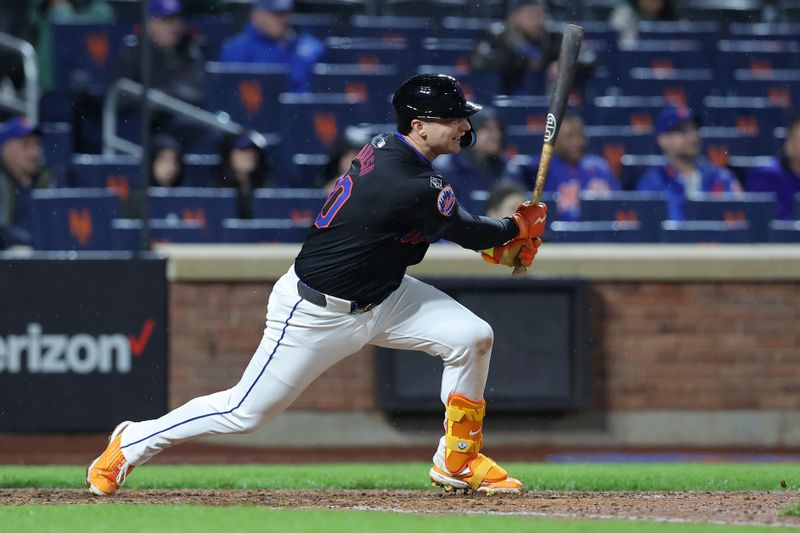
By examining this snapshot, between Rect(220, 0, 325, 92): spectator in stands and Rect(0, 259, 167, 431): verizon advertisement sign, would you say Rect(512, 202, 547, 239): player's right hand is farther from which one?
Rect(220, 0, 325, 92): spectator in stands

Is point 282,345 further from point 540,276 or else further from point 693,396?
point 693,396

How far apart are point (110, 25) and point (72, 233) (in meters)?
2.55

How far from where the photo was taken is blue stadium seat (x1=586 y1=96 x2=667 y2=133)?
11383 mm

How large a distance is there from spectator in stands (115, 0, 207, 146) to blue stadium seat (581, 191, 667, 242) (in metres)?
2.99

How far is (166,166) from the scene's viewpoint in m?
9.80

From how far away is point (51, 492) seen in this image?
629 centimetres

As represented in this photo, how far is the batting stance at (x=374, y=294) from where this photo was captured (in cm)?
560

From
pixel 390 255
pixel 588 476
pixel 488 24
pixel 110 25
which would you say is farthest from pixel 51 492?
pixel 488 24

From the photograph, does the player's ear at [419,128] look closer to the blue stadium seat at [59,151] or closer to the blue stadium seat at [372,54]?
the blue stadium seat at [59,151]

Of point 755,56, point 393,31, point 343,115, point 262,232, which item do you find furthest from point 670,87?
point 262,232

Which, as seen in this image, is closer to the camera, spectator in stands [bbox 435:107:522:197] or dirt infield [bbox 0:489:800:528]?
dirt infield [bbox 0:489:800:528]

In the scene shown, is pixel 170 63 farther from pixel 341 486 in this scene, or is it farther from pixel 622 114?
pixel 341 486

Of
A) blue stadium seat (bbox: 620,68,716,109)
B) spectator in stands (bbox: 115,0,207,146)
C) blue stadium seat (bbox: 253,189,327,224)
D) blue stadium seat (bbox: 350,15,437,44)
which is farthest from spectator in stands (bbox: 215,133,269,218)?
blue stadium seat (bbox: 620,68,716,109)

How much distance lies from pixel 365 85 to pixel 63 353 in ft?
11.4
